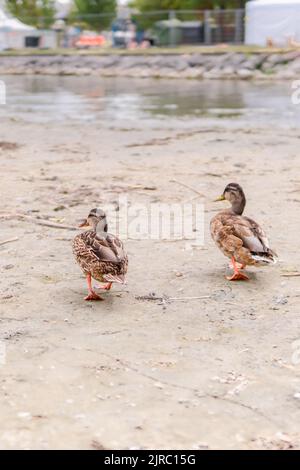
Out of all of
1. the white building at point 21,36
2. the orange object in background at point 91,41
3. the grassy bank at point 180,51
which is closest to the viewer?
the grassy bank at point 180,51

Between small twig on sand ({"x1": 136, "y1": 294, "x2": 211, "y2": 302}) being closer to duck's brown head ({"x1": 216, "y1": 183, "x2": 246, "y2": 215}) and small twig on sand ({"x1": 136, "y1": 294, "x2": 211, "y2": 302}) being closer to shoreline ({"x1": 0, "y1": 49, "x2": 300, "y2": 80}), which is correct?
duck's brown head ({"x1": 216, "y1": 183, "x2": 246, "y2": 215})

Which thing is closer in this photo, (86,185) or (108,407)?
(108,407)

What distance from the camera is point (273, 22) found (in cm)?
4475

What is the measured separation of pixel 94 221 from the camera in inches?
251

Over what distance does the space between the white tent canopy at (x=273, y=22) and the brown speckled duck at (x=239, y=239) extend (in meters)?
38.6

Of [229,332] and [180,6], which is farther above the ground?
[180,6]

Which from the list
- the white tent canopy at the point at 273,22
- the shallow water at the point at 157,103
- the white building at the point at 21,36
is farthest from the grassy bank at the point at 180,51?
the white building at the point at 21,36

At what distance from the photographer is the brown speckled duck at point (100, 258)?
569 cm

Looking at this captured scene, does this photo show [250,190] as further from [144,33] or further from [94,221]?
[144,33]

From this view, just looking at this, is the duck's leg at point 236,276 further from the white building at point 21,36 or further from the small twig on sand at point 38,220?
the white building at point 21,36

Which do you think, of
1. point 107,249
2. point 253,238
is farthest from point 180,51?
point 107,249

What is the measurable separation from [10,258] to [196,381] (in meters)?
2.92

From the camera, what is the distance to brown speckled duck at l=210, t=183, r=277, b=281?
6.17 metres

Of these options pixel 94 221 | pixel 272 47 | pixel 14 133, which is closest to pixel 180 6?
pixel 272 47
